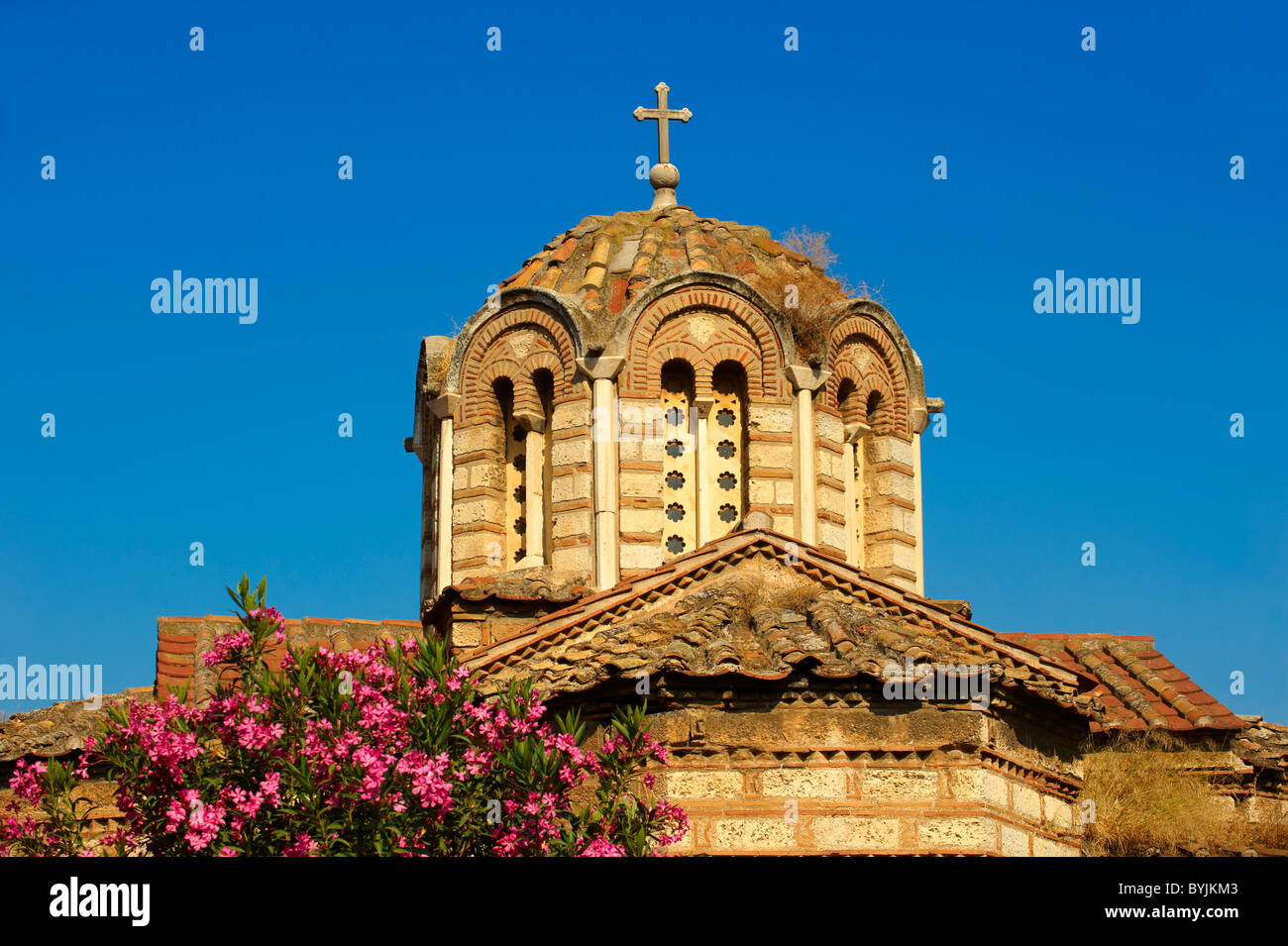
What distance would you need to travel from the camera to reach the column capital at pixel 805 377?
17859mm

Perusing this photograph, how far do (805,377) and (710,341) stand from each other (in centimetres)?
110

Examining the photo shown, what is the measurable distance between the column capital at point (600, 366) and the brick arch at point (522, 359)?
202mm

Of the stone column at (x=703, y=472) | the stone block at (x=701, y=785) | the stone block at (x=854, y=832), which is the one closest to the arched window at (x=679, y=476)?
the stone column at (x=703, y=472)

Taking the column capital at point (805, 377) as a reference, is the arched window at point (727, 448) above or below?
below

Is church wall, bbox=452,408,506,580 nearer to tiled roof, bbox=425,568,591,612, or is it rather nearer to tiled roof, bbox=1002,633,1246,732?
tiled roof, bbox=425,568,591,612

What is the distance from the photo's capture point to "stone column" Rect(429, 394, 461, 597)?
18.2 m

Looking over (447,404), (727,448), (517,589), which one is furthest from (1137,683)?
(447,404)

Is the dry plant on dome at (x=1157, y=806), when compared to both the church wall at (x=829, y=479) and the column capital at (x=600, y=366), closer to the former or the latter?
the church wall at (x=829, y=479)

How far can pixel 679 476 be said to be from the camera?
17609 mm

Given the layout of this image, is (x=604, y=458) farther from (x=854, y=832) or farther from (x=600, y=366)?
(x=854, y=832)
